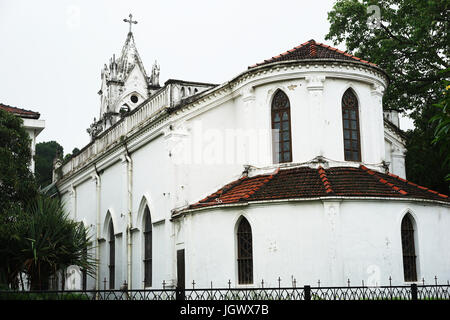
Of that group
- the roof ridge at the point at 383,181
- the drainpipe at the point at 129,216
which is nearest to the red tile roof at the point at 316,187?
the roof ridge at the point at 383,181

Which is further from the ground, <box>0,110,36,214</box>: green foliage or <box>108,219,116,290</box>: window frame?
<box>0,110,36,214</box>: green foliage

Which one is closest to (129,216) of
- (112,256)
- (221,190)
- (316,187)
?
(112,256)

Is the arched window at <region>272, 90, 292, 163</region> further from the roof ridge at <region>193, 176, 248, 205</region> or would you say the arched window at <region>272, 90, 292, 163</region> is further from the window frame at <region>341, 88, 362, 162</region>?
the window frame at <region>341, 88, 362, 162</region>

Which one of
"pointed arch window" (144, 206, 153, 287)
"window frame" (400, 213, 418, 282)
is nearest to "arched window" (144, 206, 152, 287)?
"pointed arch window" (144, 206, 153, 287)

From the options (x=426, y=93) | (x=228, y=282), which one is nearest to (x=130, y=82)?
(x=426, y=93)

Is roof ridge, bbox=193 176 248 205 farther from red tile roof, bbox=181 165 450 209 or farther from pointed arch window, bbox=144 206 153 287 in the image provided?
pointed arch window, bbox=144 206 153 287

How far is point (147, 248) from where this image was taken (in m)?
25.0

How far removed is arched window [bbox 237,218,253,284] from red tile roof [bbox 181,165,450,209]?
101 centimetres

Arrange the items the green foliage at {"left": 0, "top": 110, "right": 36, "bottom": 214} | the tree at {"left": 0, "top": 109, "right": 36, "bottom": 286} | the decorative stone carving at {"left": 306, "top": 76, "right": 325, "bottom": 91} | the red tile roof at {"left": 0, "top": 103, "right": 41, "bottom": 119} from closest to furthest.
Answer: the tree at {"left": 0, "top": 109, "right": 36, "bottom": 286} → the decorative stone carving at {"left": 306, "top": 76, "right": 325, "bottom": 91} → the green foliage at {"left": 0, "top": 110, "right": 36, "bottom": 214} → the red tile roof at {"left": 0, "top": 103, "right": 41, "bottom": 119}

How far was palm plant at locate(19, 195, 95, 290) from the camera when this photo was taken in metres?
19.3

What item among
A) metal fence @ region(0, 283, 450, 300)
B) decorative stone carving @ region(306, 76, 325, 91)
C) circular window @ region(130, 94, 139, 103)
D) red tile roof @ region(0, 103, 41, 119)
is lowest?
metal fence @ region(0, 283, 450, 300)

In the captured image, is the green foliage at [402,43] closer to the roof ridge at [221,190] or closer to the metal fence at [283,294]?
the roof ridge at [221,190]

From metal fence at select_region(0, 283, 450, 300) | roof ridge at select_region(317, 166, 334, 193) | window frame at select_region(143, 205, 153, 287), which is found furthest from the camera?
window frame at select_region(143, 205, 153, 287)

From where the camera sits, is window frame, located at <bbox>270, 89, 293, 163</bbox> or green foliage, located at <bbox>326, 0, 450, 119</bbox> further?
green foliage, located at <bbox>326, 0, 450, 119</bbox>
